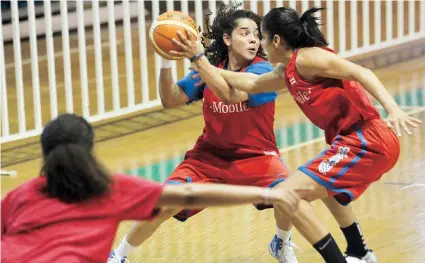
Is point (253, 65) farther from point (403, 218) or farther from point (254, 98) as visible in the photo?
point (403, 218)

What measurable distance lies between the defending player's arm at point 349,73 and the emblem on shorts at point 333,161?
1.36ft

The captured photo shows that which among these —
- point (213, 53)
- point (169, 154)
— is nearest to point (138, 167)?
point (169, 154)

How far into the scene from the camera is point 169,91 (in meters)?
7.00

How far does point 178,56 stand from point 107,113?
15.7 ft

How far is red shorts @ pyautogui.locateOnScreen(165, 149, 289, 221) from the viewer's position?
6.76m

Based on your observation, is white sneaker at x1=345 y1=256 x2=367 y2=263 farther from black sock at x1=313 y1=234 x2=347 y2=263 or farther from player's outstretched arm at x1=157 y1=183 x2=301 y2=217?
player's outstretched arm at x1=157 y1=183 x2=301 y2=217

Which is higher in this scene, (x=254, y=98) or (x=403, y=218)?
(x=254, y=98)

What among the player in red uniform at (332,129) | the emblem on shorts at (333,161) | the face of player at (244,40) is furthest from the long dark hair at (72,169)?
the face of player at (244,40)

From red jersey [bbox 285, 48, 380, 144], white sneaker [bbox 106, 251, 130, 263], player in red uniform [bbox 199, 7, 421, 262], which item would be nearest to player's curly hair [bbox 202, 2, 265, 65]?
player in red uniform [bbox 199, 7, 421, 262]

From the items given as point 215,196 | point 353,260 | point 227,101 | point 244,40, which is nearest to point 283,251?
point 353,260

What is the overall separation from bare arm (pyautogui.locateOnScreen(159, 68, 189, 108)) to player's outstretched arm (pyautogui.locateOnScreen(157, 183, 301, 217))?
2.42m

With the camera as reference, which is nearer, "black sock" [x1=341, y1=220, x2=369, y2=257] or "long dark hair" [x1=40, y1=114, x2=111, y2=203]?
"long dark hair" [x1=40, y1=114, x2=111, y2=203]

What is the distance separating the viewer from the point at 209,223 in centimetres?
795

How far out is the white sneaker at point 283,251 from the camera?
6.78 m
